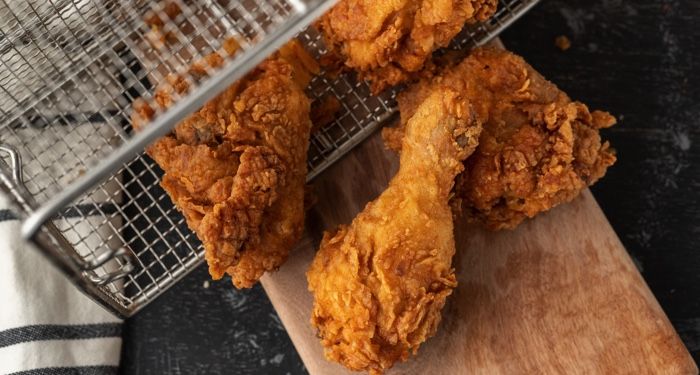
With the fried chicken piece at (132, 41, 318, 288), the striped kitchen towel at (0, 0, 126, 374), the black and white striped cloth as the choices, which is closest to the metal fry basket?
the striped kitchen towel at (0, 0, 126, 374)

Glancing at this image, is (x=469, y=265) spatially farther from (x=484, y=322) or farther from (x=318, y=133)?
(x=318, y=133)

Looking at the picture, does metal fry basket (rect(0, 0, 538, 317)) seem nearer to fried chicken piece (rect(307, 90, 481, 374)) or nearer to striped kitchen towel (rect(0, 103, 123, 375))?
striped kitchen towel (rect(0, 103, 123, 375))

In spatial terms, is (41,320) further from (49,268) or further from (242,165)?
(242,165)

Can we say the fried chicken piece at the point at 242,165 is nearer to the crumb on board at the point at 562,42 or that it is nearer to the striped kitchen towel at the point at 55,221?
the striped kitchen towel at the point at 55,221

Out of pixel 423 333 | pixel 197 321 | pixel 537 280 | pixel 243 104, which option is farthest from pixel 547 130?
pixel 197 321

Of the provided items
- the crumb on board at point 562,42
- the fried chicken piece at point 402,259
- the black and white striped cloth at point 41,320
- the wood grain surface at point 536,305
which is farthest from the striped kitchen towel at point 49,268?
the crumb on board at point 562,42
